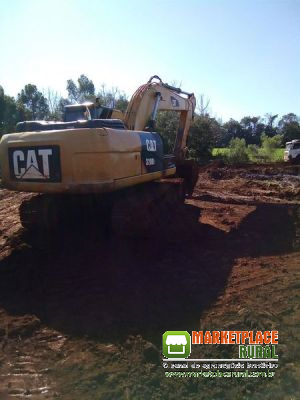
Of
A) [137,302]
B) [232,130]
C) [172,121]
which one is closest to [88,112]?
[137,302]

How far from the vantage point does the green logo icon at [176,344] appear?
3.60 meters

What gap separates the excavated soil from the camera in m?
3.23

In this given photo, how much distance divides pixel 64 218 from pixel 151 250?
163cm

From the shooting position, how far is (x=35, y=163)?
216 inches

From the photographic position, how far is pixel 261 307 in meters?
4.29

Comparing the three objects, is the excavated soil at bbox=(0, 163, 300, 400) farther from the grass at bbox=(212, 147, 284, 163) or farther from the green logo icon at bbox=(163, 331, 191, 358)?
the grass at bbox=(212, 147, 284, 163)

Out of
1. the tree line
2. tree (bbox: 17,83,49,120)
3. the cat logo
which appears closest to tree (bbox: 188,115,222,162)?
the tree line

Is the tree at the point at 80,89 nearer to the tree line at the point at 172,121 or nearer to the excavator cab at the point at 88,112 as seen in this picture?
the tree line at the point at 172,121

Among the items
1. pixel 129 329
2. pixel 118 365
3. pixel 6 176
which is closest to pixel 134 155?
pixel 6 176

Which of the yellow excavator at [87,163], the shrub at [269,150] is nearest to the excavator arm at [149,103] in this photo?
the yellow excavator at [87,163]

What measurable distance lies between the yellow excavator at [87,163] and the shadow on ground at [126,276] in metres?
0.56

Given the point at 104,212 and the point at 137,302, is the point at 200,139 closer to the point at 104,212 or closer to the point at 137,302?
the point at 104,212

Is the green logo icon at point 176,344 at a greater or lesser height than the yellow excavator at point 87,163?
lesser

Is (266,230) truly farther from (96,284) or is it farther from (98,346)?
(98,346)
